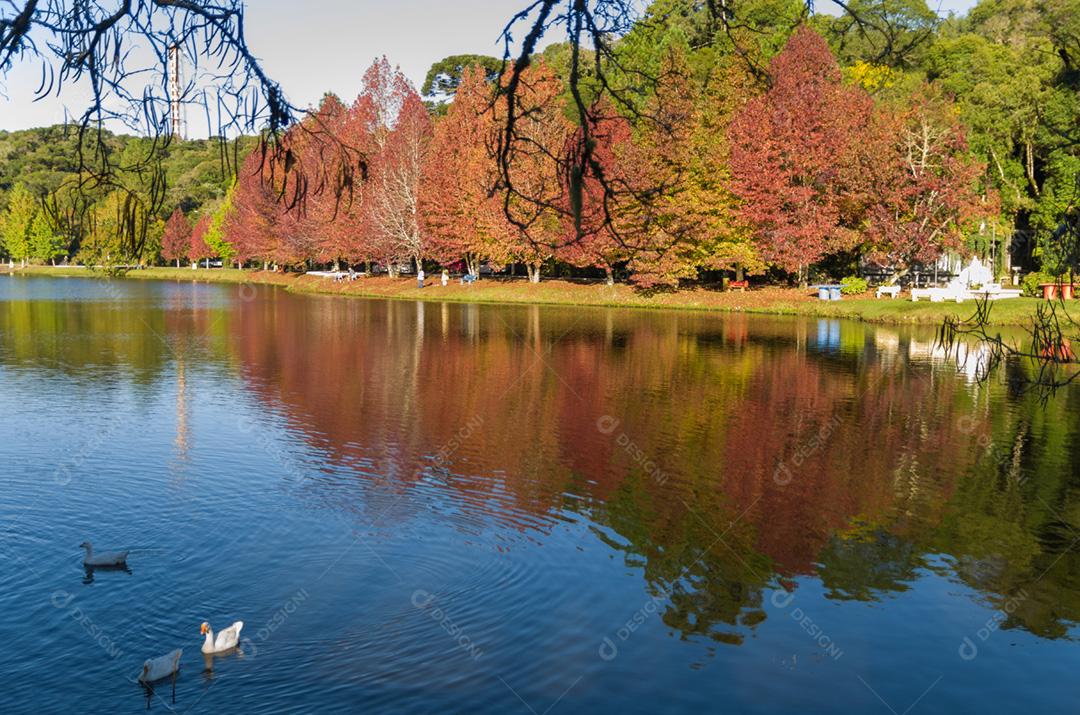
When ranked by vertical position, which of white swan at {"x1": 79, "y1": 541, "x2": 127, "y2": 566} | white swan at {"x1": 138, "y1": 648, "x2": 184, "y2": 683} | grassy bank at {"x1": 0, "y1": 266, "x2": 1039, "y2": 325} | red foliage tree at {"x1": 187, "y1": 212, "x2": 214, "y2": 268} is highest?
red foliage tree at {"x1": 187, "y1": 212, "x2": 214, "y2": 268}

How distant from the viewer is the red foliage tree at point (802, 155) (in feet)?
192

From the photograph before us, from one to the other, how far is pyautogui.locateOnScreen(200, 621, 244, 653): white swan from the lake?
15 centimetres

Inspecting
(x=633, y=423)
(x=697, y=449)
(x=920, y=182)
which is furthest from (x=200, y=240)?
(x=697, y=449)

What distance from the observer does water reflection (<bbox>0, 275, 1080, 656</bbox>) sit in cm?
1477

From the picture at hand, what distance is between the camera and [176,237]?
124812 mm

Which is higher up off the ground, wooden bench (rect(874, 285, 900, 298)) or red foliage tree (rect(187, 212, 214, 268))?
red foliage tree (rect(187, 212, 214, 268))

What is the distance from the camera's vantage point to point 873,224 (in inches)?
2303

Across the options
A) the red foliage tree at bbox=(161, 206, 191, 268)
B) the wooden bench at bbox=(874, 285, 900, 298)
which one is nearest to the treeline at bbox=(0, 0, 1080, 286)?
the wooden bench at bbox=(874, 285, 900, 298)

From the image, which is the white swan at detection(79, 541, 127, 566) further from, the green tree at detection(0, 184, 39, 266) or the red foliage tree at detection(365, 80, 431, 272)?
the green tree at detection(0, 184, 39, 266)

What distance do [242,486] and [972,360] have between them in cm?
3101

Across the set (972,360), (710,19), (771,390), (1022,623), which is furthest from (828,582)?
(972,360)

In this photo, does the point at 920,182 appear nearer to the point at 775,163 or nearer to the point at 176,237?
the point at 775,163

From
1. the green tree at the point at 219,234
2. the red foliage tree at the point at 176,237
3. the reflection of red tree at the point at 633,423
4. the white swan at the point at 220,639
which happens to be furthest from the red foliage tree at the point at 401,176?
the white swan at the point at 220,639

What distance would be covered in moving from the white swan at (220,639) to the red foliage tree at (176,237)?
398 ft
